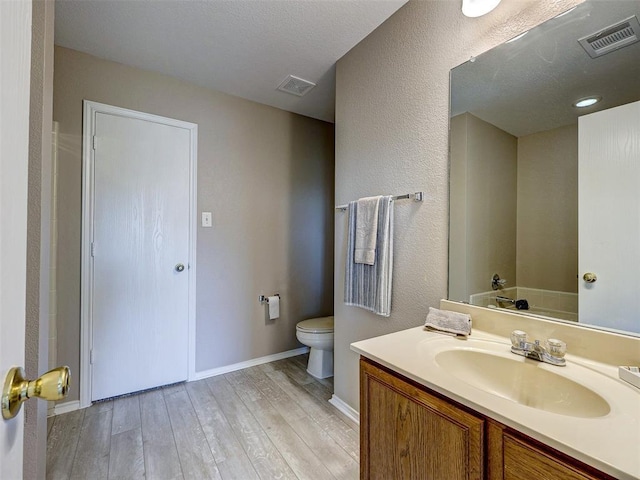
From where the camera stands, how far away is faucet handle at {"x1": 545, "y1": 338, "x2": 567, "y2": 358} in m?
0.90

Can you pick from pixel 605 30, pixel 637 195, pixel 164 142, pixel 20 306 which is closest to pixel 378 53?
pixel 605 30

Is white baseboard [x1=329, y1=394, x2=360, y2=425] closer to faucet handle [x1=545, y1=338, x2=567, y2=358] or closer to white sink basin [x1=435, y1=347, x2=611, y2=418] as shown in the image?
white sink basin [x1=435, y1=347, x2=611, y2=418]

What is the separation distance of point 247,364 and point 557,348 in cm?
230

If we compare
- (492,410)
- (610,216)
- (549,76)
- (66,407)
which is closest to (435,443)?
(492,410)

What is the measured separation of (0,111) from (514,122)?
4.82ft

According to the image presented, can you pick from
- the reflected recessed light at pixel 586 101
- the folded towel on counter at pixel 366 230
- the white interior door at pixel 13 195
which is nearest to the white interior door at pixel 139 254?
the folded towel on counter at pixel 366 230

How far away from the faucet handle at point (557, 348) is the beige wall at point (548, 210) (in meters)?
0.23

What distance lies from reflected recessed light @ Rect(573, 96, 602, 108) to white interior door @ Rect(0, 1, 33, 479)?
1.44 m

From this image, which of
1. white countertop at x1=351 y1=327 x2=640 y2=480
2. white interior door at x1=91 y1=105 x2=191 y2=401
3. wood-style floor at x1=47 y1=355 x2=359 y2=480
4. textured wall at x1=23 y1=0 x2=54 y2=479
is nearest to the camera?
white countertop at x1=351 y1=327 x2=640 y2=480

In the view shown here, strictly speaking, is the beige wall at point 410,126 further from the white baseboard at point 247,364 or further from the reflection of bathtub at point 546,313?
the white baseboard at point 247,364

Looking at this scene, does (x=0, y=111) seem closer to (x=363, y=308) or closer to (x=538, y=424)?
(x=538, y=424)

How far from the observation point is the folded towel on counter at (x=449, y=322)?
3.83ft

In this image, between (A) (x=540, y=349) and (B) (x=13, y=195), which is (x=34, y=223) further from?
(A) (x=540, y=349)

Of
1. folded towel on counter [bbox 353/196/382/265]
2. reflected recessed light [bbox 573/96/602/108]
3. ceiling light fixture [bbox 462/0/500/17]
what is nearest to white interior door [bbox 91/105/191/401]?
folded towel on counter [bbox 353/196/382/265]
